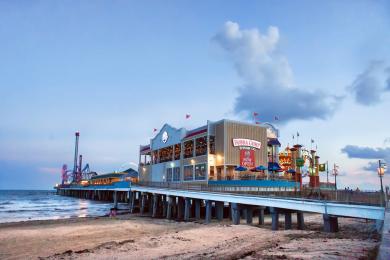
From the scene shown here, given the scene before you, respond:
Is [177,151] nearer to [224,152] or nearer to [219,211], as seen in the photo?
[224,152]

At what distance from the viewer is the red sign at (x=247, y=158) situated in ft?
158

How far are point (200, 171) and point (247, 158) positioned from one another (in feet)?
24.4

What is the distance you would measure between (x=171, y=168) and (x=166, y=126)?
26.6 ft

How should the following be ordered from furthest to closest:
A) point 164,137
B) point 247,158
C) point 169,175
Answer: point 164,137 → point 169,175 → point 247,158

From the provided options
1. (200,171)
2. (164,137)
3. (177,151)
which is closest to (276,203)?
(200,171)

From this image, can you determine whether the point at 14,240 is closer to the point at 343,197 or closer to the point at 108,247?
the point at 108,247

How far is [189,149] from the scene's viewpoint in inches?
2153

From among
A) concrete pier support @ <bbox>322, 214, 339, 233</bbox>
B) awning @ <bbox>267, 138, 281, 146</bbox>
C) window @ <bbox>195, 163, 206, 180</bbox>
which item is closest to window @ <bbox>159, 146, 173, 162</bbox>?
window @ <bbox>195, 163, 206, 180</bbox>

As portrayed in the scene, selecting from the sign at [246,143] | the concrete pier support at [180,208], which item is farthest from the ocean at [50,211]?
the sign at [246,143]

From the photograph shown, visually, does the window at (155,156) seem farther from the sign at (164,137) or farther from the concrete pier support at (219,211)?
the concrete pier support at (219,211)

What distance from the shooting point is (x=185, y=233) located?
71.0 ft

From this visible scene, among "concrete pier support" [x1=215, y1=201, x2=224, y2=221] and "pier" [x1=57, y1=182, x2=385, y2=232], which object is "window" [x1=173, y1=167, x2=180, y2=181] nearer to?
"pier" [x1=57, y1=182, x2=385, y2=232]

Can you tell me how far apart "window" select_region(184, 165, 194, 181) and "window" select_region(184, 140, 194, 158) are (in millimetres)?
1982

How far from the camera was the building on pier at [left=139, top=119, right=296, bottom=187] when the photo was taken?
4725 centimetres
